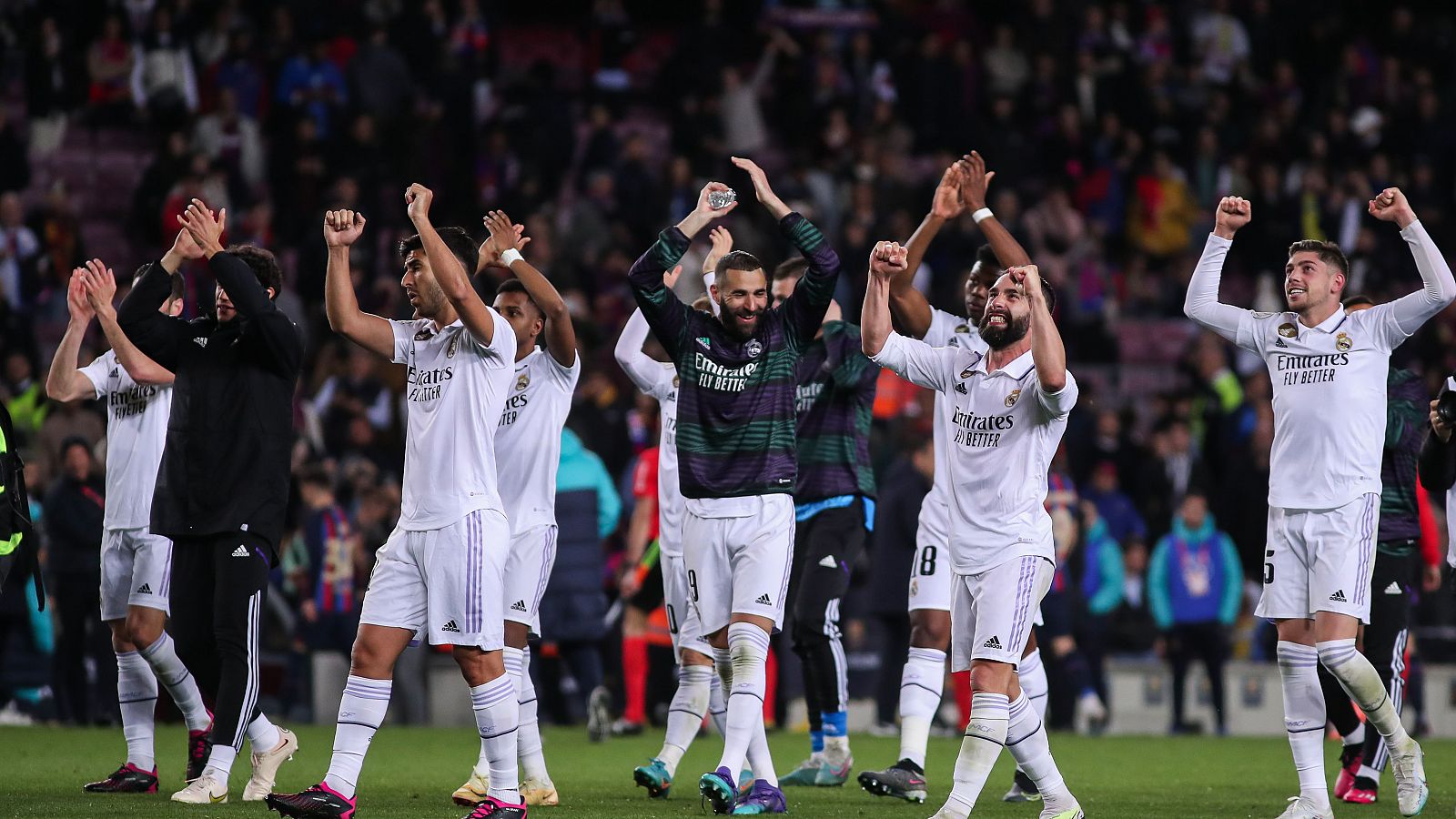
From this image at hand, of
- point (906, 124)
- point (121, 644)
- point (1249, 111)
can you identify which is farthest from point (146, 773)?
point (1249, 111)

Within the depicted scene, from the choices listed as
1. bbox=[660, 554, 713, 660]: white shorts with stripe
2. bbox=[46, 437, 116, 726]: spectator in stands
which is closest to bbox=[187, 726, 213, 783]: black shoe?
bbox=[660, 554, 713, 660]: white shorts with stripe

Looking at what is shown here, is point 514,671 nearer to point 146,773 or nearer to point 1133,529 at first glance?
point 146,773

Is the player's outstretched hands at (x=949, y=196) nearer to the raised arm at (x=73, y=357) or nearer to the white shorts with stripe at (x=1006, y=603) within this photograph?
the white shorts with stripe at (x=1006, y=603)

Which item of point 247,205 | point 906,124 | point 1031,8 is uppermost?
point 1031,8

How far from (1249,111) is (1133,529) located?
9.35 metres

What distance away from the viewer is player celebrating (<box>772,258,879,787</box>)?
1038cm

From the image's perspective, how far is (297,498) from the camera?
1703 cm

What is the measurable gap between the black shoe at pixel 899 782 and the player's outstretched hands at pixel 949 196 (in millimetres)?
2923

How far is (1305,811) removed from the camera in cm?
854

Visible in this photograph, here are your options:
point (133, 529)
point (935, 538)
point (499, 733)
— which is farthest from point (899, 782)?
point (133, 529)

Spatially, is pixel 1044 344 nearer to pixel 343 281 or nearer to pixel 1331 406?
pixel 1331 406

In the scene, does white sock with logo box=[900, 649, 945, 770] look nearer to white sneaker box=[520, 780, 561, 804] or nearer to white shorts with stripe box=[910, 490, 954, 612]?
white shorts with stripe box=[910, 490, 954, 612]

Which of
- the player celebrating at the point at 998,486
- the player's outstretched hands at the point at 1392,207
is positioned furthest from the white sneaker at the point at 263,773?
the player's outstretched hands at the point at 1392,207

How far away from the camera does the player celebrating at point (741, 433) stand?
8.79 m
